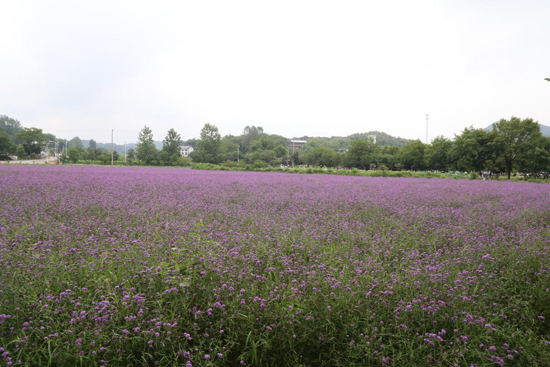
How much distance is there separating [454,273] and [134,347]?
10.1ft

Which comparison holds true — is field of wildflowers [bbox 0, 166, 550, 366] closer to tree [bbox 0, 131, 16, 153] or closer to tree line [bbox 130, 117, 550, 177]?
tree line [bbox 130, 117, 550, 177]

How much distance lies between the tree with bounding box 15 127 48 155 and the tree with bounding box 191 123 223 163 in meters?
50.7

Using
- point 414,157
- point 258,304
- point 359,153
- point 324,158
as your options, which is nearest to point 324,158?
point 324,158

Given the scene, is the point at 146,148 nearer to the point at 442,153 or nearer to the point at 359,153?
the point at 359,153

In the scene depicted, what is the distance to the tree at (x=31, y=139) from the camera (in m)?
85.8

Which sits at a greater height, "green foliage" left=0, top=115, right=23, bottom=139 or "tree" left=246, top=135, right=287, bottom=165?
"green foliage" left=0, top=115, right=23, bottom=139

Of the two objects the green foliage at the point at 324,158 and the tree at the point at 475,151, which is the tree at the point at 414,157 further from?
→ the green foliage at the point at 324,158

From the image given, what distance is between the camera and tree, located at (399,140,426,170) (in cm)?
5456

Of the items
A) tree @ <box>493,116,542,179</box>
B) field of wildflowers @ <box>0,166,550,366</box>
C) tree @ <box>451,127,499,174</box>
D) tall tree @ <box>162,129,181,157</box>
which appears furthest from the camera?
tall tree @ <box>162,129,181,157</box>

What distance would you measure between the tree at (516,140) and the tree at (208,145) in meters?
Answer: 54.6

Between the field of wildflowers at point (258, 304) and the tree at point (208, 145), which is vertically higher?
the tree at point (208, 145)

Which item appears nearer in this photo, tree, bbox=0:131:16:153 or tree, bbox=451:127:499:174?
tree, bbox=451:127:499:174

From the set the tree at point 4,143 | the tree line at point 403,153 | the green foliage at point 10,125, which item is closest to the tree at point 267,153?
the tree line at point 403,153

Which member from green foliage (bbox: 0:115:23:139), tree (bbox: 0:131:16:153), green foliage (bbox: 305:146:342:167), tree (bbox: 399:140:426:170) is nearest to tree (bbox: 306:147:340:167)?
green foliage (bbox: 305:146:342:167)
